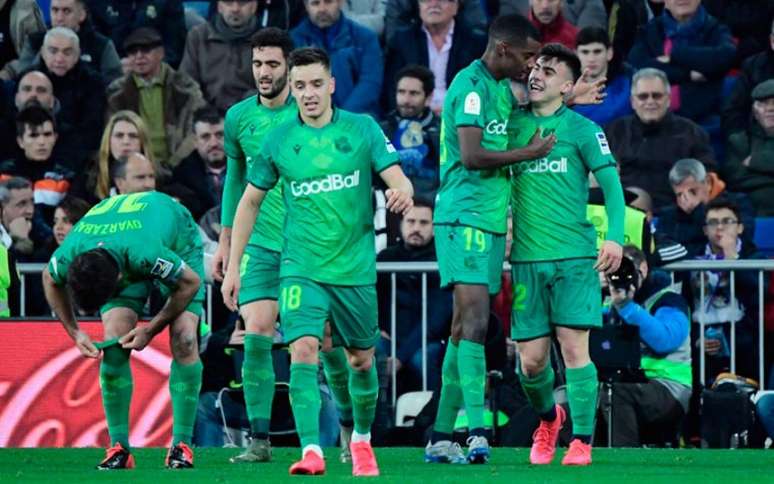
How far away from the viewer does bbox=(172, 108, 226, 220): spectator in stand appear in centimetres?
1622

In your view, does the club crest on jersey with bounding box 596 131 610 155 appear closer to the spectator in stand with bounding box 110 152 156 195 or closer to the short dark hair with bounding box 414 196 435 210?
the short dark hair with bounding box 414 196 435 210

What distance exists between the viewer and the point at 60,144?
54.9 ft

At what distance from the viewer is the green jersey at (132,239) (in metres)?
10.3

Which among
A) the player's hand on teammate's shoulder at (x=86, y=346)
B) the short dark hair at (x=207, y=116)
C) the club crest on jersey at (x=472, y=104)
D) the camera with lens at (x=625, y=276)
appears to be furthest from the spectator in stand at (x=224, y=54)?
the player's hand on teammate's shoulder at (x=86, y=346)

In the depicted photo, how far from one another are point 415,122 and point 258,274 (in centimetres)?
499

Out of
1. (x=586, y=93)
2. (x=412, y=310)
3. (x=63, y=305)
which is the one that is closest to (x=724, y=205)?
(x=412, y=310)

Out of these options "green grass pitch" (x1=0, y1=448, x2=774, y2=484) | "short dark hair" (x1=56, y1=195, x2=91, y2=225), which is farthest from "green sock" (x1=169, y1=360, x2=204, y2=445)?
"short dark hair" (x1=56, y1=195, x2=91, y2=225)

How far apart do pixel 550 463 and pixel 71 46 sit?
25.1 ft

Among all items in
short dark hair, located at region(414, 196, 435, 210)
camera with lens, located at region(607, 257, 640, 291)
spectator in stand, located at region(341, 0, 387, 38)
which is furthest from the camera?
spectator in stand, located at region(341, 0, 387, 38)

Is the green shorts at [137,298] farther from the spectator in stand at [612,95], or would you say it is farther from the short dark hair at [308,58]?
the spectator in stand at [612,95]

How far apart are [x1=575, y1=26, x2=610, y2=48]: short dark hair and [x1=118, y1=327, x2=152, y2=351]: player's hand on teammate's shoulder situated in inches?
265

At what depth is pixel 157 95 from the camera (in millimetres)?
16922

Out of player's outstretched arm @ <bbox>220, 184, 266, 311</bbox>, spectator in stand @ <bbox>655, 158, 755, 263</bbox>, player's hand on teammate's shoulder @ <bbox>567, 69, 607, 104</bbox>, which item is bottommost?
player's outstretched arm @ <bbox>220, 184, 266, 311</bbox>

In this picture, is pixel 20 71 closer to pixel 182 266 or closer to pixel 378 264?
pixel 378 264
